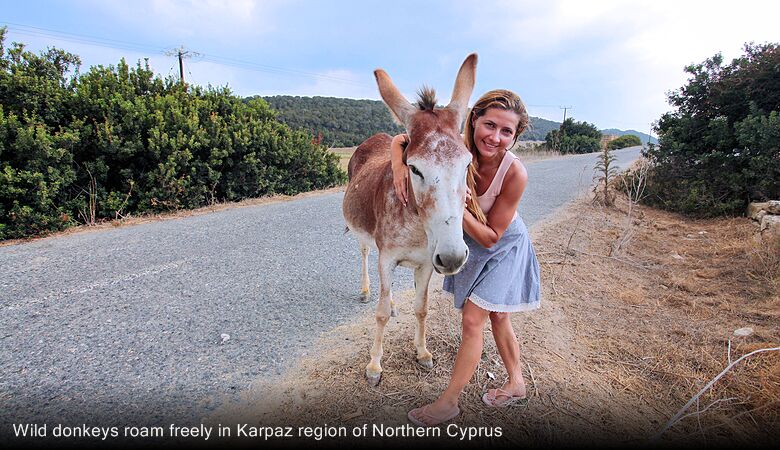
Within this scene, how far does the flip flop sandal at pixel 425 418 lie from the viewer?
2.43m

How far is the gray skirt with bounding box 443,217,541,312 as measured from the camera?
2287 millimetres

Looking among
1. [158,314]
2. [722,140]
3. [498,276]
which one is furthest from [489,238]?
[722,140]

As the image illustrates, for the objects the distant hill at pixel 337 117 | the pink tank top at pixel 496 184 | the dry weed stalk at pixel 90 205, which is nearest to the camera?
the pink tank top at pixel 496 184

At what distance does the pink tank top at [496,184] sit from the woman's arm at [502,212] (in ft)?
0.08

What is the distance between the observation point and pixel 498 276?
7.54ft

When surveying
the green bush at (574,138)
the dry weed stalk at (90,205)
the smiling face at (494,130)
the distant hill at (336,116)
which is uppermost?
the distant hill at (336,116)

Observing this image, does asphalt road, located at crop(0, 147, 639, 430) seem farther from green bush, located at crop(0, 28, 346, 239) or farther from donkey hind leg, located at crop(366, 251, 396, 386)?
green bush, located at crop(0, 28, 346, 239)

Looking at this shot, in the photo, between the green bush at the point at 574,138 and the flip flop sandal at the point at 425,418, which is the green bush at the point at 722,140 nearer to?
the flip flop sandal at the point at 425,418

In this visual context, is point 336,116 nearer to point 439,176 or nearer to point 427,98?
point 427,98

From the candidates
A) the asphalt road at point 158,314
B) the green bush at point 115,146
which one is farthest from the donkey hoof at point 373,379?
the green bush at point 115,146

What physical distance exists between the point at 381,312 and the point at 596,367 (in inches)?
77.3

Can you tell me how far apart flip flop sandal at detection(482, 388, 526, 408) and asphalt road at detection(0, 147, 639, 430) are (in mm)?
1664

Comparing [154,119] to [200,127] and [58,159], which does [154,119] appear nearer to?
[200,127]

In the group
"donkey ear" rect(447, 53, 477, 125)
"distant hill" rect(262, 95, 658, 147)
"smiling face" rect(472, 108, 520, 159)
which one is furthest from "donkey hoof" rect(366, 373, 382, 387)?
"distant hill" rect(262, 95, 658, 147)
